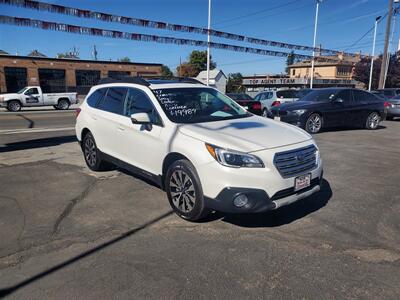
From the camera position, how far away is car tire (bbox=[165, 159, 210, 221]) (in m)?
3.97

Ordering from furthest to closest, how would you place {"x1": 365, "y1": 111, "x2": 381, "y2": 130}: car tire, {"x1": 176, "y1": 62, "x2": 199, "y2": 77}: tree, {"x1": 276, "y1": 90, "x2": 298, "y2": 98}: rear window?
{"x1": 176, "y1": 62, "x2": 199, "y2": 77}: tree, {"x1": 276, "y1": 90, "x2": 298, "y2": 98}: rear window, {"x1": 365, "y1": 111, "x2": 381, "y2": 130}: car tire

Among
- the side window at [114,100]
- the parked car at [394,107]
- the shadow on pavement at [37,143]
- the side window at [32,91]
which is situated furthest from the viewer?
the side window at [32,91]

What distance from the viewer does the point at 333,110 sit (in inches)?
447

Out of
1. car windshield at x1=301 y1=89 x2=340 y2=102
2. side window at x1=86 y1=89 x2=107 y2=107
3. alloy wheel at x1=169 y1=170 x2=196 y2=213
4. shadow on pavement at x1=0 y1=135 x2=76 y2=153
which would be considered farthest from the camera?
car windshield at x1=301 y1=89 x2=340 y2=102

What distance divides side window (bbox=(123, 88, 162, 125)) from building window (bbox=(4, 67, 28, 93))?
44.0 m

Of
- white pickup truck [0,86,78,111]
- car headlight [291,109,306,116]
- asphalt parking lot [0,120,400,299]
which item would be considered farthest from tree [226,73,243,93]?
asphalt parking lot [0,120,400,299]

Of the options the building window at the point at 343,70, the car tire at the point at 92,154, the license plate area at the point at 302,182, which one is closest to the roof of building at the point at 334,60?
the building window at the point at 343,70

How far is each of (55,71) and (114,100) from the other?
146ft

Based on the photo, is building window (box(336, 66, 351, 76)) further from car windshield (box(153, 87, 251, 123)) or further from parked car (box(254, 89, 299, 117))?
car windshield (box(153, 87, 251, 123))

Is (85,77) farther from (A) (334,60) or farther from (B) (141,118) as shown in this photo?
(B) (141,118)

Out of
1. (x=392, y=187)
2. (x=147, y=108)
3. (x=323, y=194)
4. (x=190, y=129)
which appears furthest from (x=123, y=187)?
(x=392, y=187)

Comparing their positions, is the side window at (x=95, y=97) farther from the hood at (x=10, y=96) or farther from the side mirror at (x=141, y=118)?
the hood at (x=10, y=96)

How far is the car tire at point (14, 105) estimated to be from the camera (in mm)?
23633

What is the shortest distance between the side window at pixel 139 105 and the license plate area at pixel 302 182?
1.92 m
